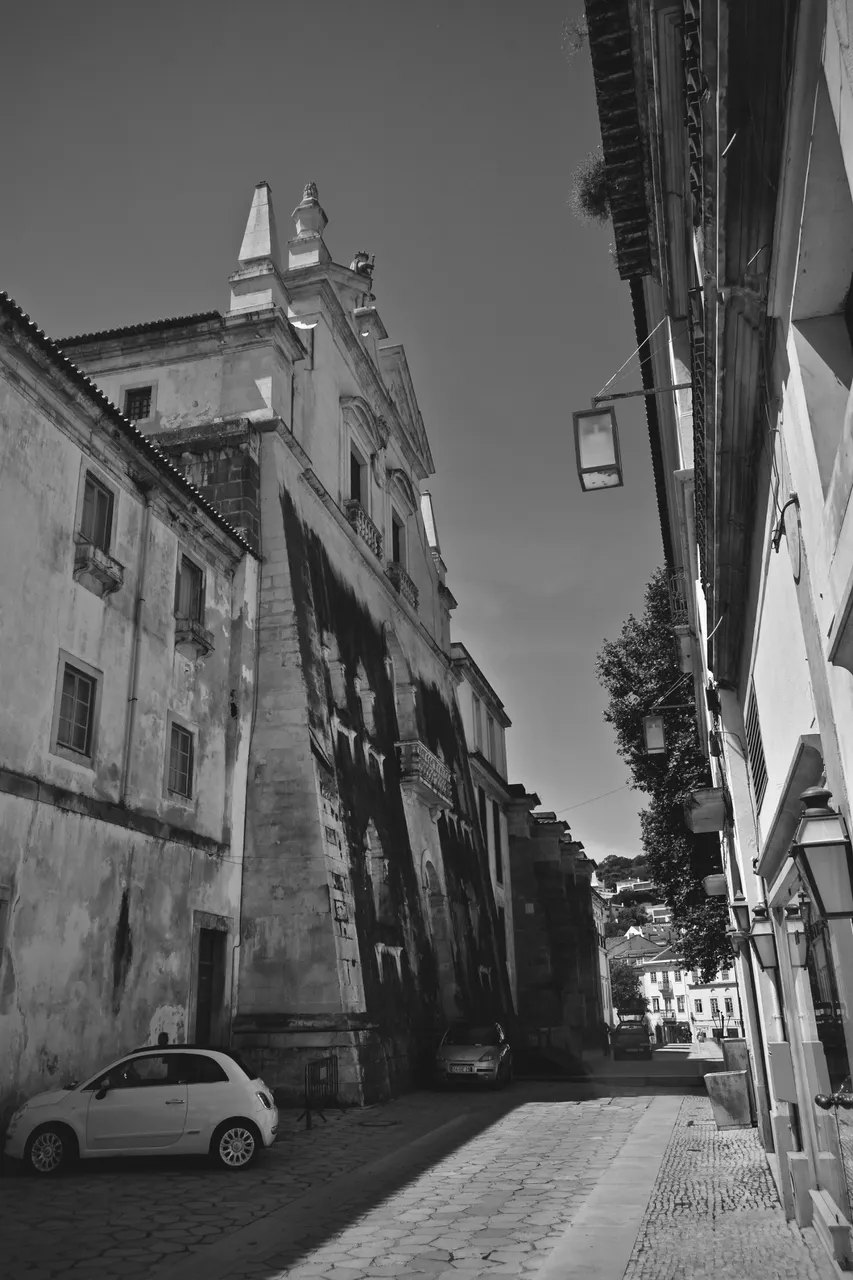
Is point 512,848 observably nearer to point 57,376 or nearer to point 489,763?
point 489,763

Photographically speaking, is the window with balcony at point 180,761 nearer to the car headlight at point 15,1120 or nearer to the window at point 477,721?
the car headlight at point 15,1120

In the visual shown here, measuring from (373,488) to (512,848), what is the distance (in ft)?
56.4

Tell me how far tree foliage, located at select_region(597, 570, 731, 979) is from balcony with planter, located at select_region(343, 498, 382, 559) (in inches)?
256

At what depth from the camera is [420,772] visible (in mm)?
23141

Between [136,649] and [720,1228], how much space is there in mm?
10674

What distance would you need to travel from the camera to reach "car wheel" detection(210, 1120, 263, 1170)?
401 inches

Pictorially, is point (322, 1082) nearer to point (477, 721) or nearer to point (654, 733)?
point (654, 733)

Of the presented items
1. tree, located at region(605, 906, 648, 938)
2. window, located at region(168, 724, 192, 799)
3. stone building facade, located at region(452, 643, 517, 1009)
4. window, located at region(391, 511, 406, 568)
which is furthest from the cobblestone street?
tree, located at region(605, 906, 648, 938)

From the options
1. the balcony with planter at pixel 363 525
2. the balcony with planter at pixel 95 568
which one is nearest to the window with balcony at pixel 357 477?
the balcony with planter at pixel 363 525

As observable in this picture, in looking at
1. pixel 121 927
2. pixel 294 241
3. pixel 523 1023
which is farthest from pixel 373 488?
pixel 523 1023

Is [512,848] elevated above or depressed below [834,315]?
above

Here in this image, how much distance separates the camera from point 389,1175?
1002 centimetres

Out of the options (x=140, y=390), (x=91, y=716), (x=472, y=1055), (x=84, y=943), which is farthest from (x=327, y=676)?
(x=84, y=943)

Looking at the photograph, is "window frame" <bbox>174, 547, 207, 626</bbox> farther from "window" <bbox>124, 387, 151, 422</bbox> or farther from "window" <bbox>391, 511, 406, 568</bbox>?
"window" <bbox>391, 511, 406, 568</bbox>
